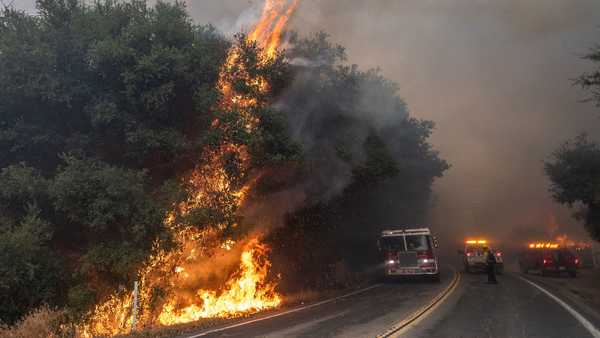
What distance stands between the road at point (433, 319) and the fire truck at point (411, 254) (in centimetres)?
539

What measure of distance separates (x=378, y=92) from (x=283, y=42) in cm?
952

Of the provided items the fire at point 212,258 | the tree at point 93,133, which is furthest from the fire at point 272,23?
the tree at point 93,133

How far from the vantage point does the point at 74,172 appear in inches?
524

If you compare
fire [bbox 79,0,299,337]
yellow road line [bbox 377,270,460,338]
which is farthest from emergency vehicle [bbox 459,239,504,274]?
fire [bbox 79,0,299,337]

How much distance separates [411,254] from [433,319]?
12.1m

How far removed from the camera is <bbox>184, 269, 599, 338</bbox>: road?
33.9 feet

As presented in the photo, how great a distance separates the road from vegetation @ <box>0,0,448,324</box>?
4981mm

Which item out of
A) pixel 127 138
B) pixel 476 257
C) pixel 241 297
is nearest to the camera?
pixel 127 138

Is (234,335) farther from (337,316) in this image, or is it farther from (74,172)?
(74,172)

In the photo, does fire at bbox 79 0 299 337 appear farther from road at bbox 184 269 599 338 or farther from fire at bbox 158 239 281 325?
road at bbox 184 269 599 338

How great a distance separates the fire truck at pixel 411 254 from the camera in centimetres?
2359

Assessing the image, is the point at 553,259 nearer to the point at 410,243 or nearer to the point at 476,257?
the point at 476,257

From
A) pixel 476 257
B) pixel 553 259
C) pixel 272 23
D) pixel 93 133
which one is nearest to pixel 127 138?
pixel 93 133

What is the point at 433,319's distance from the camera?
39.5 ft
